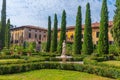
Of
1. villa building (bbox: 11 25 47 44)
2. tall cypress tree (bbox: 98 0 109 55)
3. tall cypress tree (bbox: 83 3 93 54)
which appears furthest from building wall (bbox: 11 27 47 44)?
tall cypress tree (bbox: 98 0 109 55)

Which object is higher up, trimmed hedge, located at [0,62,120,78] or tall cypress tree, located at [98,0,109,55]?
tall cypress tree, located at [98,0,109,55]

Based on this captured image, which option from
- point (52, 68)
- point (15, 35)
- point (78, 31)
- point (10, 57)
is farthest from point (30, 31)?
point (52, 68)

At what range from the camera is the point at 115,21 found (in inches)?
1214

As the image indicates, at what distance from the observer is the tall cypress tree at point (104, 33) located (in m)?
38.1

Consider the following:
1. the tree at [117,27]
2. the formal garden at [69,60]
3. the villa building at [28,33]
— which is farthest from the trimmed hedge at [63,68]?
the villa building at [28,33]

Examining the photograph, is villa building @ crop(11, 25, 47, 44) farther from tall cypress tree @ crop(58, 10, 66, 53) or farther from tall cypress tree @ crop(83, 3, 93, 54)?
tall cypress tree @ crop(83, 3, 93, 54)

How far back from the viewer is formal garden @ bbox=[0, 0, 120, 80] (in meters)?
16.6

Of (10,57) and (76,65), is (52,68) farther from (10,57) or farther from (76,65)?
(10,57)

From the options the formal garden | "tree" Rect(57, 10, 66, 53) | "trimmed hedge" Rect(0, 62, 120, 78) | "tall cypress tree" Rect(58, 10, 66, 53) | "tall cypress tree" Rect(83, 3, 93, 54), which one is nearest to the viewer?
"trimmed hedge" Rect(0, 62, 120, 78)

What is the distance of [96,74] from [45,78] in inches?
150

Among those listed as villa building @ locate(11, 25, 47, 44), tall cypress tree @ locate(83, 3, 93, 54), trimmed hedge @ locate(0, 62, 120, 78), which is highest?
villa building @ locate(11, 25, 47, 44)

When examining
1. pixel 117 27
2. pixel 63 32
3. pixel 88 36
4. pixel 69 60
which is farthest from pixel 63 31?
pixel 69 60

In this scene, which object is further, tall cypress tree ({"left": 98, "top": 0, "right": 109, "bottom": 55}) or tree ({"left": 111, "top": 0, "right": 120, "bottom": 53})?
tall cypress tree ({"left": 98, "top": 0, "right": 109, "bottom": 55})

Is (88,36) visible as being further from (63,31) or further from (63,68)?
(63,68)
